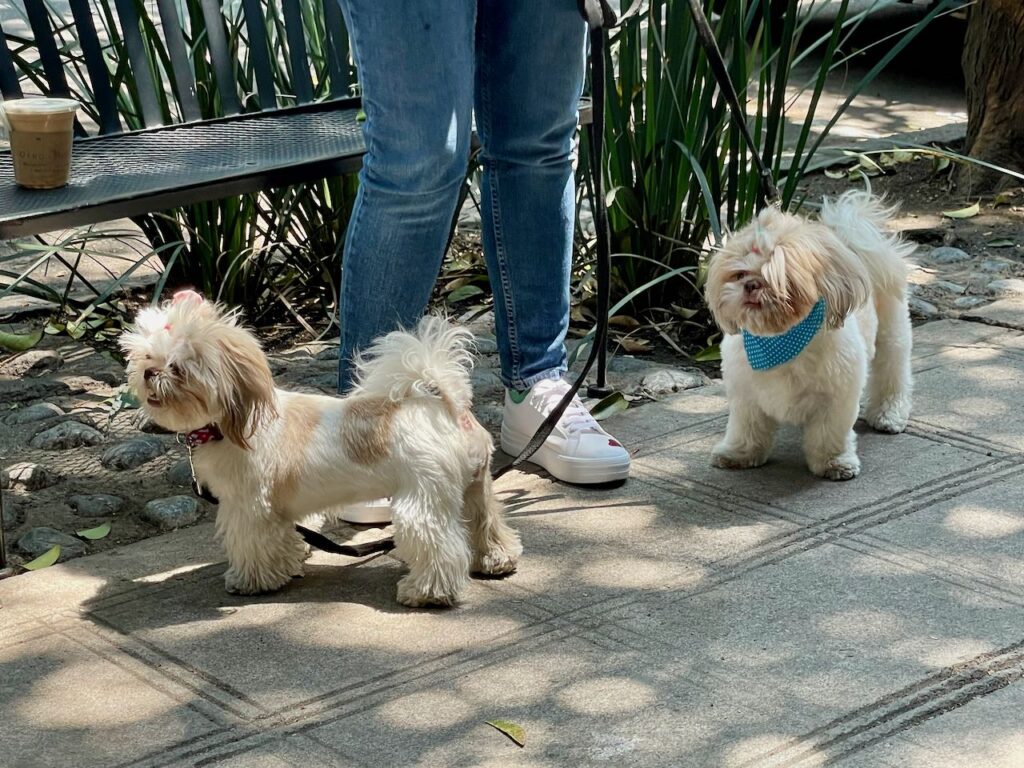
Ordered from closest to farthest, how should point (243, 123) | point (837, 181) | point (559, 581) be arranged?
point (559, 581), point (243, 123), point (837, 181)

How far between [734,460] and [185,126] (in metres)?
1.88

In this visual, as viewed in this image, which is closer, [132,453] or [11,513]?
[11,513]

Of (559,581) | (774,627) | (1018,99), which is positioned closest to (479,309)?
(559,581)

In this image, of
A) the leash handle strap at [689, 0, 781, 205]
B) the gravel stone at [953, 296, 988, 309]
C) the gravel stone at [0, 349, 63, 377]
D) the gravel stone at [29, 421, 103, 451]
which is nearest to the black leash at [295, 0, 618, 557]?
the leash handle strap at [689, 0, 781, 205]

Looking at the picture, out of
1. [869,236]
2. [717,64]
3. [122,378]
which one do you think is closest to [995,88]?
[869,236]

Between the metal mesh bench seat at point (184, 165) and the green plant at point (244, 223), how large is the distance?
0.50 meters

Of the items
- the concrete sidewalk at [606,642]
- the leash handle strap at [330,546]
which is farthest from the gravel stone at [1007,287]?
the leash handle strap at [330,546]

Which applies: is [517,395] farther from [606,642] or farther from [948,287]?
[948,287]

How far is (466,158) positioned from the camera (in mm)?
3307

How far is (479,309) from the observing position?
5098 mm

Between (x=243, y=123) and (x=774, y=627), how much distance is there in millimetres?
2236

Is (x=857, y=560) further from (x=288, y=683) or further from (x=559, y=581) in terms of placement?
(x=288, y=683)

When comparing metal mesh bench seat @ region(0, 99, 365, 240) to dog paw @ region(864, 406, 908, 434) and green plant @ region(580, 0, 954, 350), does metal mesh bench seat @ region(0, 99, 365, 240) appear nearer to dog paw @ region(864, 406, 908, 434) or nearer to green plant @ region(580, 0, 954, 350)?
green plant @ region(580, 0, 954, 350)

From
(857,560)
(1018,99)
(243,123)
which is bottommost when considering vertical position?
(857,560)
